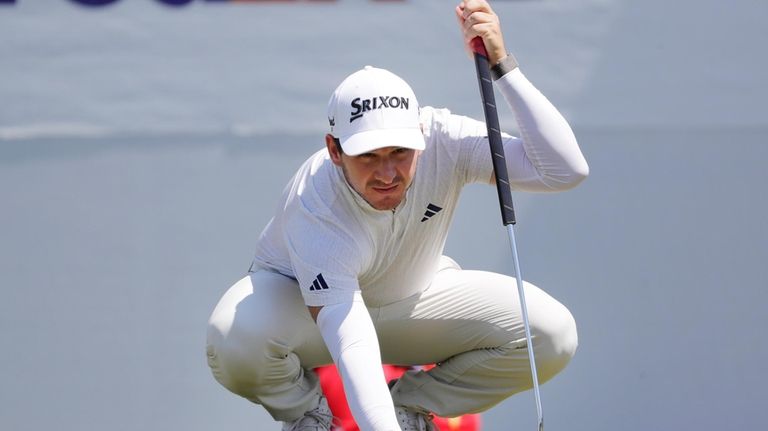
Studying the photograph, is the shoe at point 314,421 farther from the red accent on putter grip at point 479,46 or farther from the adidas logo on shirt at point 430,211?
the red accent on putter grip at point 479,46

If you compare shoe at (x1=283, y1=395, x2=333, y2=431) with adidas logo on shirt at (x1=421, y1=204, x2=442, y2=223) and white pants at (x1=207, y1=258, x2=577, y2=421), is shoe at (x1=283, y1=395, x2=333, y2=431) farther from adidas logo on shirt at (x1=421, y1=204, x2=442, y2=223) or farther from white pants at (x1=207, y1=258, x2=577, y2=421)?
adidas logo on shirt at (x1=421, y1=204, x2=442, y2=223)

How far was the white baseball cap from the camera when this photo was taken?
2.17 m

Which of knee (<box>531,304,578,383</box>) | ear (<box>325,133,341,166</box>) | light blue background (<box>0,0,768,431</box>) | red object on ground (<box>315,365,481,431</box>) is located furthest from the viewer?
light blue background (<box>0,0,768,431</box>)

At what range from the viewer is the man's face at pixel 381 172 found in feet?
7.25

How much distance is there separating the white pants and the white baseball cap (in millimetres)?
380

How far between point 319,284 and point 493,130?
0.38 metres

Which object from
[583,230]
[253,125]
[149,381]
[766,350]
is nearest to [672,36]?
[583,230]

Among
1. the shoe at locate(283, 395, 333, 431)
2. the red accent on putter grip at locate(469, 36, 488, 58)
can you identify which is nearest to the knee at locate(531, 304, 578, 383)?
the shoe at locate(283, 395, 333, 431)

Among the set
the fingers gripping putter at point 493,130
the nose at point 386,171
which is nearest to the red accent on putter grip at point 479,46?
the fingers gripping putter at point 493,130

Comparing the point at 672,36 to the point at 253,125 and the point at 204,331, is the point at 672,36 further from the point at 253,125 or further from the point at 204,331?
the point at 204,331

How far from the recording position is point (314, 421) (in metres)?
2.53

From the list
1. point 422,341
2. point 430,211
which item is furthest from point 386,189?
point 422,341

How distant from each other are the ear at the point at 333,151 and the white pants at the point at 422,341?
0.30 metres

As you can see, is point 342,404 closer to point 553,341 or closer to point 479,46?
point 553,341
